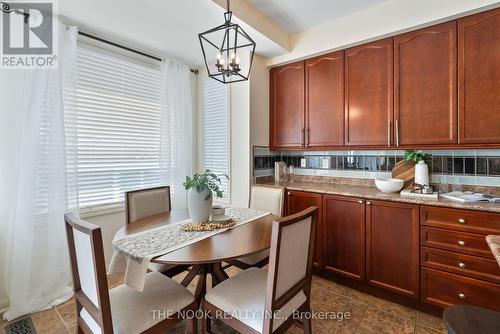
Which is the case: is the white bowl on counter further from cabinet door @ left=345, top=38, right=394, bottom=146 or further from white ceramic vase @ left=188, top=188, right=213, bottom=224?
white ceramic vase @ left=188, top=188, right=213, bottom=224

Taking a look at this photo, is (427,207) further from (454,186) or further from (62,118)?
(62,118)

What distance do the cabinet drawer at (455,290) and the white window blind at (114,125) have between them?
285 cm

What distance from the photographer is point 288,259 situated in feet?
4.09

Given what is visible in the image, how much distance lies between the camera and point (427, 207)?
1.89 metres

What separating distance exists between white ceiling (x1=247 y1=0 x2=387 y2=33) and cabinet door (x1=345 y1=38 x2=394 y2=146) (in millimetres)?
371

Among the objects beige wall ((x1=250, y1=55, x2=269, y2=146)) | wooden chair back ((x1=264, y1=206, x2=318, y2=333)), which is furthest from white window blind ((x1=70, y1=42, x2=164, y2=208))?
wooden chair back ((x1=264, y1=206, x2=318, y2=333))

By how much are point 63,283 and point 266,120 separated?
267cm

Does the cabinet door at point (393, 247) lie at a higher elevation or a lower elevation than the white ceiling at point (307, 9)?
lower

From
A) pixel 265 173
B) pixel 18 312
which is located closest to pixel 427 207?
pixel 265 173

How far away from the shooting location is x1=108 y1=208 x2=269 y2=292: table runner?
1229mm

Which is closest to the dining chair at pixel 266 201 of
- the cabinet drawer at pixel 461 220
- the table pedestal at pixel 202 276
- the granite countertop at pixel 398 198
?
the table pedestal at pixel 202 276

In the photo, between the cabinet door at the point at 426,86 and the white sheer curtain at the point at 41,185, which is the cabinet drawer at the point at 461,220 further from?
the white sheer curtain at the point at 41,185

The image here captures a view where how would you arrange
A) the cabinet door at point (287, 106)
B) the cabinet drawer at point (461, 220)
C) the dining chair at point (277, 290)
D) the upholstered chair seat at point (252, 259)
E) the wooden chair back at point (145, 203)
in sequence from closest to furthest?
1. the dining chair at point (277, 290)
2. the cabinet drawer at point (461, 220)
3. the upholstered chair seat at point (252, 259)
4. the wooden chair back at point (145, 203)
5. the cabinet door at point (287, 106)

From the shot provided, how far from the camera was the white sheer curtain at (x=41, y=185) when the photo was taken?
1.92 metres
